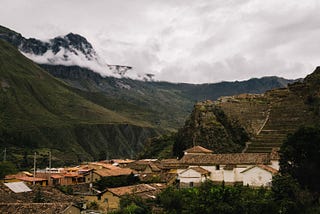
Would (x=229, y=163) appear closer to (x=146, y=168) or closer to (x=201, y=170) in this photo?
(x=201, y=170)

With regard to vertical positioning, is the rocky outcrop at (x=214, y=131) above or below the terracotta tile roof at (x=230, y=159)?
above

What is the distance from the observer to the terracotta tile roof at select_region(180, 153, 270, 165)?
184ft

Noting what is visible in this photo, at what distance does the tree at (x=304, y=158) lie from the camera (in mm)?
38250

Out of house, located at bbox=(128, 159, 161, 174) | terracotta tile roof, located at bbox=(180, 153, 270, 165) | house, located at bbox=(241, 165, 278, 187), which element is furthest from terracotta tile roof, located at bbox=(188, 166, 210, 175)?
house, located at bbox=(128, 159, 161, 174)

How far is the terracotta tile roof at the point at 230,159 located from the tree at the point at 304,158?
14722mm

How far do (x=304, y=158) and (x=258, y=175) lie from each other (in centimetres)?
1402

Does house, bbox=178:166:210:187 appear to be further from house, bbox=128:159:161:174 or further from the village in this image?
house, bbox=128:159:161:174

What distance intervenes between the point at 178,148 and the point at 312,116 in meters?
27.9

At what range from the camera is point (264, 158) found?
56.1m

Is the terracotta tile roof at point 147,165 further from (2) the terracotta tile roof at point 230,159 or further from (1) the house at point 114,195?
(1) the house at point 114,195

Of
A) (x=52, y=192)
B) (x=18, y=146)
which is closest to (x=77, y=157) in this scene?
(x=18, y=146)

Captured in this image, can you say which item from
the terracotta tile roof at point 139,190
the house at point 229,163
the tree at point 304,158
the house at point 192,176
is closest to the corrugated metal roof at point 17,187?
the terracotta tile roof at point 139,190

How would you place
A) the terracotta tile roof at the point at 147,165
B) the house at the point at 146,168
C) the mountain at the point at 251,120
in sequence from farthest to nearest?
the mountain at the point at 251,120 < the terracotta tile roof at the point at 147,165 < the house at the point at 146,168

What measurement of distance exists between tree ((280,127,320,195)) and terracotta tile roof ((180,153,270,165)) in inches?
580
